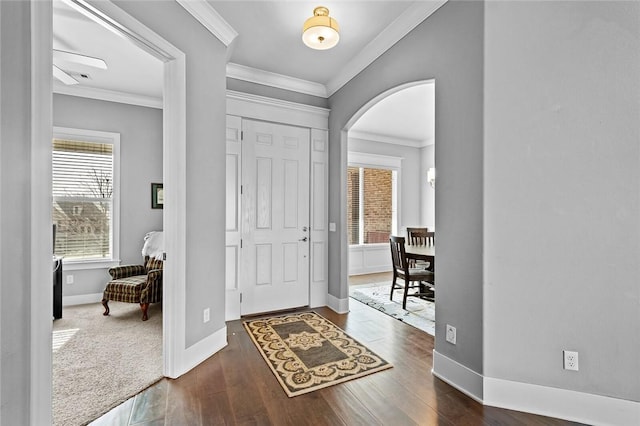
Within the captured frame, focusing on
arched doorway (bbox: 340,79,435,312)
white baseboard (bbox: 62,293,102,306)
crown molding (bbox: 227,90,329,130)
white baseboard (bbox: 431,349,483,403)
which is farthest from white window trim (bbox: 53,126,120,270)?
white baseboard (bbox: 431,349,483,403)

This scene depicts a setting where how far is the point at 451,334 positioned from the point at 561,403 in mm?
687

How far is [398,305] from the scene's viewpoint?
4.06 meters

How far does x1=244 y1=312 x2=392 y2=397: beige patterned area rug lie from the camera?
224cm

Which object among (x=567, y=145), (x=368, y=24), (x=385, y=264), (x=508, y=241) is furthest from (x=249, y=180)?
(x=385, y=264)

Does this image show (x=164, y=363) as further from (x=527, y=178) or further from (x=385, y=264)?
(x=385, y=264)

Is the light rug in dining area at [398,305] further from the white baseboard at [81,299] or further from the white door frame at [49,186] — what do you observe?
the white baseboard at [81,299]

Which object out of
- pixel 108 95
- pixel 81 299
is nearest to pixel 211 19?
pixel 108 95

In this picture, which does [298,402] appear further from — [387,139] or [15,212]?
[387,139]

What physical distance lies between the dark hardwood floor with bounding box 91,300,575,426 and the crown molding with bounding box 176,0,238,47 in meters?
2.84

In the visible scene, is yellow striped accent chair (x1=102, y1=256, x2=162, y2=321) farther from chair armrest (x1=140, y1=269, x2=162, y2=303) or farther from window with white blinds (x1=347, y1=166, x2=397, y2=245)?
window with white blinds (x1=347, y1=166, x2=397, y2=245)

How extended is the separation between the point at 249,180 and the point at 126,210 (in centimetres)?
214

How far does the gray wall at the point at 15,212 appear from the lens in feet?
3.49

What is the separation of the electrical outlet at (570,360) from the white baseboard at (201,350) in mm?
2588

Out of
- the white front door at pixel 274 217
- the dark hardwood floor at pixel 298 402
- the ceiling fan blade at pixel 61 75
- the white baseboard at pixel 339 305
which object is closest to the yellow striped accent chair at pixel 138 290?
the white front door at pixel 274 217
